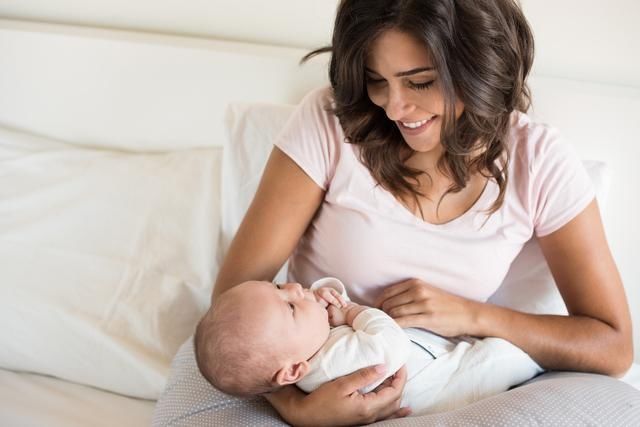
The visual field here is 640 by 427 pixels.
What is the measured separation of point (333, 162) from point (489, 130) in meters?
0.31

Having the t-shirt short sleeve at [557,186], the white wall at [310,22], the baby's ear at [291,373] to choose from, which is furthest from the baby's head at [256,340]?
the white wall at [310,22]

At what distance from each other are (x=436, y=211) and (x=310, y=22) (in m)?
0.86

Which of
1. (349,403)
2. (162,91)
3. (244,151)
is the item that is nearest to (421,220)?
(349,403)

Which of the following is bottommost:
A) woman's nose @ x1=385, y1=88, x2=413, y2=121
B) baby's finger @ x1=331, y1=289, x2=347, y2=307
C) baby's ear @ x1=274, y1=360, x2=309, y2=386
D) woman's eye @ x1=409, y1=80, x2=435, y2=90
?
baby's ear @ x1=274, y1=360, x2=309, y2=386

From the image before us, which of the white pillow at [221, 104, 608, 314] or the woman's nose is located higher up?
the woman's nose

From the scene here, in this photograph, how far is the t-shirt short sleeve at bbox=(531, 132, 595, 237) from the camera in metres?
1.36

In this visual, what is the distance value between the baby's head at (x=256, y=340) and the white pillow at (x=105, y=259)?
528 millimetres

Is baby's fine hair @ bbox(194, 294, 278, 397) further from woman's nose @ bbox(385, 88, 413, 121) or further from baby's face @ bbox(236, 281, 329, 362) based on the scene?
woman's nose @ bbox(385, 88, 413, 121)

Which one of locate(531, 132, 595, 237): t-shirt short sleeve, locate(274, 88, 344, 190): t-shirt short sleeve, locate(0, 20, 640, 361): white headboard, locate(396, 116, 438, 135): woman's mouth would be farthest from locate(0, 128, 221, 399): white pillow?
locate(531, 132, 595, 237): t-shirt short sleeve

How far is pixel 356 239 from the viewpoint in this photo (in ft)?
4.65

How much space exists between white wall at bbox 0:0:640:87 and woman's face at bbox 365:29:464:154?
705mm

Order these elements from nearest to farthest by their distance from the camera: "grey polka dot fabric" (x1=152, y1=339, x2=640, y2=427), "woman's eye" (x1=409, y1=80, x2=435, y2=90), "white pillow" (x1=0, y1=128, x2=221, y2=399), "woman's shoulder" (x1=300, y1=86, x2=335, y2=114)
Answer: "grey polka dot fabric" (x1=152, y1=339, x2=640, y2=427) < "woman's eye" (x1=409, y1=80, x2=435, y2=90) < "woman's shoulder" (x1=300, y1=86, x2=335, y2=114) < "white pillow" (x1=0, y1=128, x2=221, y2=399)

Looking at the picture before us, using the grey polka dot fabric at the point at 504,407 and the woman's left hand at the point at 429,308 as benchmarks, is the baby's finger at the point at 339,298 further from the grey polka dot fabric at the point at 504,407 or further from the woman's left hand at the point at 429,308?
the grey polka dot fabric at the point at 504,407

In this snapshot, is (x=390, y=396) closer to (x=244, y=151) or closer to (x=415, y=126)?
(x=415, y=126)
